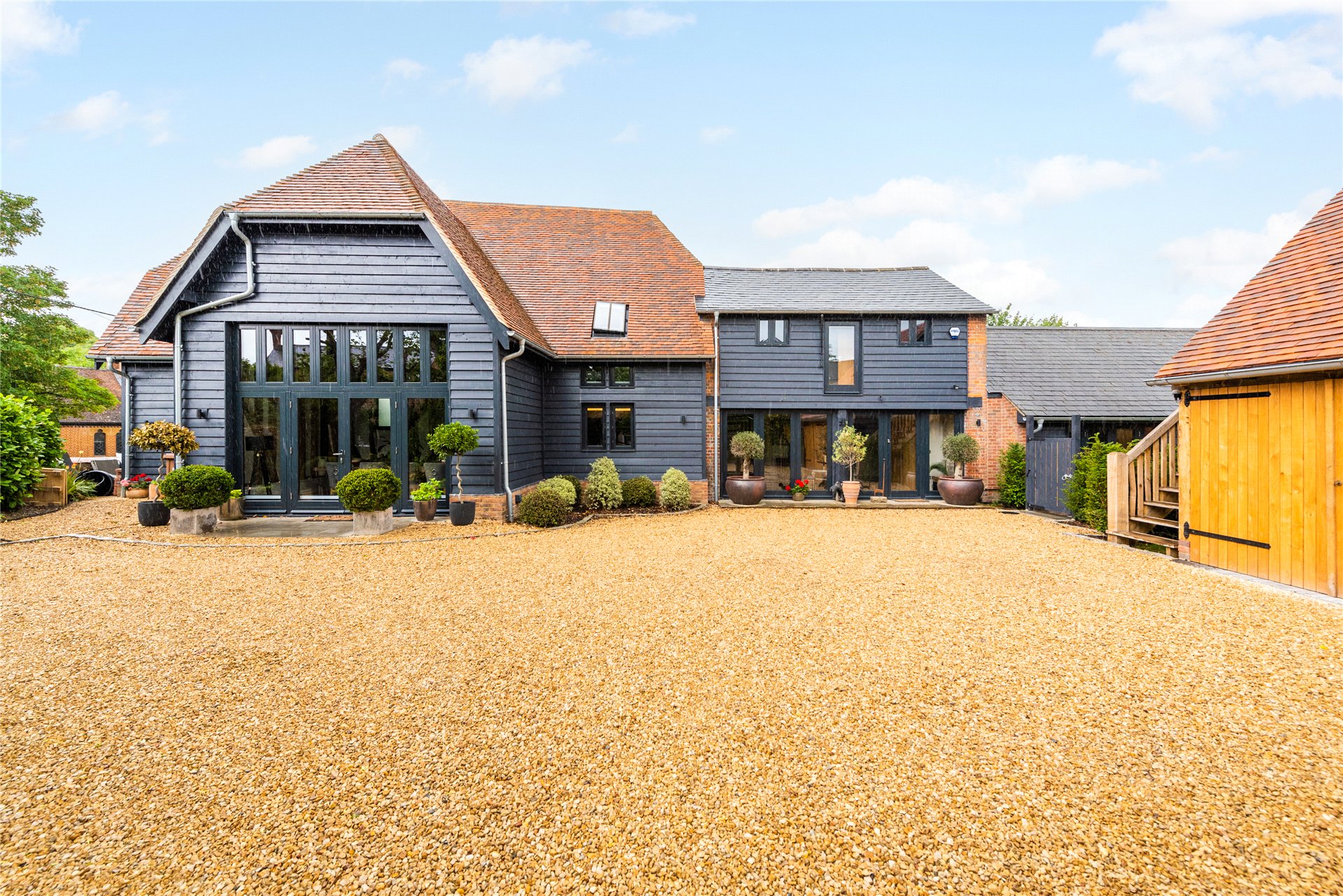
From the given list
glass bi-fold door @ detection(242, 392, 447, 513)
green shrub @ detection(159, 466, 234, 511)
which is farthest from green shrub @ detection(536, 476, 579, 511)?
green shrub @ detection(159, 466, 234, 511)

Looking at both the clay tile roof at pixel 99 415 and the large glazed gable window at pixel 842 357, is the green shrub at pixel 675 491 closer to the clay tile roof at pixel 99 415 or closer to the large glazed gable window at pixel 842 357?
the large glazed gable window at pixel 842 357

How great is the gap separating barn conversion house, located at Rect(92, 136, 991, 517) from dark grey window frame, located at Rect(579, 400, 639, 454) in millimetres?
55

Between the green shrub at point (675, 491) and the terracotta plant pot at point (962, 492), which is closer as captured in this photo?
the green shrub at point (675, 491)

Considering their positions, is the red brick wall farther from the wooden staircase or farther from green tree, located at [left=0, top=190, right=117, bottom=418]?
green tree, located at [left=0, top=190, right=117, bottom=418]

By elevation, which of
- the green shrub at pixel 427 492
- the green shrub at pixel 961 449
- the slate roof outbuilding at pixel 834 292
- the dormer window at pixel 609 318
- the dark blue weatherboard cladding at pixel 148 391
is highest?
the slate roof outbuilding at pixel 834 292

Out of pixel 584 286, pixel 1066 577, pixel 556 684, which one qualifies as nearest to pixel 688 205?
pixel 584 286

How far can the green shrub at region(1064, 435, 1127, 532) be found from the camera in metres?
9.67

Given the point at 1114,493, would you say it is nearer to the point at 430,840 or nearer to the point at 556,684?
the point at 556,684

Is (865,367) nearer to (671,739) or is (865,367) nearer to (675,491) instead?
(675,491)

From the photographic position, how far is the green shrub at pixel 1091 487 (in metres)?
9.67

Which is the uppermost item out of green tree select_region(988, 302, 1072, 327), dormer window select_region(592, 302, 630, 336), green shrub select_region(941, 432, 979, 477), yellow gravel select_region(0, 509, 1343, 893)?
green tree select_region(988, 302, 1072, 327)

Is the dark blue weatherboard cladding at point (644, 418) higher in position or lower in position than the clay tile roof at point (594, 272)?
lower

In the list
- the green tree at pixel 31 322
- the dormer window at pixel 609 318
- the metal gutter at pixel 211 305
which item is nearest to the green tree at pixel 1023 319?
the dormer window at pixel 609 318

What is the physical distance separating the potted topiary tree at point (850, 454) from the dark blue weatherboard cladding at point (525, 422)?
7.86 metres
